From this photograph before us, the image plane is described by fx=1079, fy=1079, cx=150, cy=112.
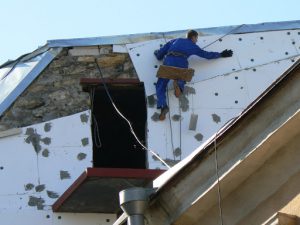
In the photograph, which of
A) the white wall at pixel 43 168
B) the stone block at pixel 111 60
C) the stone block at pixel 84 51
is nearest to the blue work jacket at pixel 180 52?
the stone block at pixel 111 60

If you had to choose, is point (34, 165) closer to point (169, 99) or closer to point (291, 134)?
point (169, 99)

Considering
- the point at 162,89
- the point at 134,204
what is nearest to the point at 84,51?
the point at 162,89

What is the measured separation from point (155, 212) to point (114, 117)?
9.88m

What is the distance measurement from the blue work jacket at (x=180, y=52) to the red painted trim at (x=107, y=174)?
7.16ft

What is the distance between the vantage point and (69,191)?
1494cm

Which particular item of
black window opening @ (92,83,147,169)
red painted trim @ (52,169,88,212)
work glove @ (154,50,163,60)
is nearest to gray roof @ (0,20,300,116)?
work glove @ (154,50,163,60)

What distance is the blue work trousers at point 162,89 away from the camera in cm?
1622

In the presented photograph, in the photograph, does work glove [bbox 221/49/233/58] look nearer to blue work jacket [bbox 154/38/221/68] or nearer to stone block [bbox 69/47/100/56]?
blue work jacket [bbox 154/38/221/68]

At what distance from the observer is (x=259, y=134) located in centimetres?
795

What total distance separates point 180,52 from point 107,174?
283 centimetres

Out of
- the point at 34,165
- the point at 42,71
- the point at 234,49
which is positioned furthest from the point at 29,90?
the point at 234,49

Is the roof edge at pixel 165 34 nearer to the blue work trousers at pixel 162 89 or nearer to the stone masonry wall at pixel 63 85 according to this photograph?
the stone masonry wall at pixel 63 85

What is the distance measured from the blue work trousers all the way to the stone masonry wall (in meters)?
0.55

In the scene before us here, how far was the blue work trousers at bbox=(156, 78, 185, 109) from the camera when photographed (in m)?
16.2
